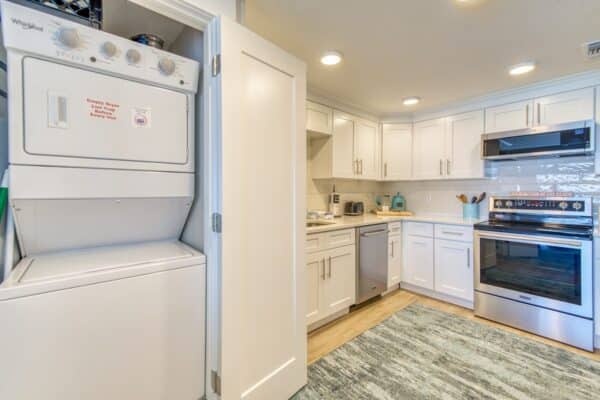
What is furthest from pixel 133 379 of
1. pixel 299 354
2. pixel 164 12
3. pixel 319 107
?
pixel 319 107

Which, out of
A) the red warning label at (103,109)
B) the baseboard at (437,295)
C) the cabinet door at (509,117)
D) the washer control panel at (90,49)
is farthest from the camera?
the baseboard at (437,295)

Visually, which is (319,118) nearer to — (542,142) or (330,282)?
(330,282)

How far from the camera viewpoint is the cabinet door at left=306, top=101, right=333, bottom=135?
2.73 meters

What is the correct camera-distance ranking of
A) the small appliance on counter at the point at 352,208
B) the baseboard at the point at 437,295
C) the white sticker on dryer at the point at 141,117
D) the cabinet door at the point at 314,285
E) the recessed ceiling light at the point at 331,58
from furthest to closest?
the small appliance on counter at the point at 352,208, the baseboard at the point at 437,295, the cabinet door at the point at 314,285, the recessed ceiling light at the point at 331,58, the white sticker on dryer at the point at 141,117

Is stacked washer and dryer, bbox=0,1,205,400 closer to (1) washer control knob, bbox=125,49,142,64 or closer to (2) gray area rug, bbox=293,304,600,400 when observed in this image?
(1) washer control knob, bbox=125,49,142,64

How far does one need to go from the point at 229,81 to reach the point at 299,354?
61.6 inches

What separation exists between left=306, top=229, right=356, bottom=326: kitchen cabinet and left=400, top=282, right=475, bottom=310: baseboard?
3.40 ft

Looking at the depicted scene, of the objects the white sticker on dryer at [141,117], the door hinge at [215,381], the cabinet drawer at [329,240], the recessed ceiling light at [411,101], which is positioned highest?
the recessed ceiling light at [411,101]

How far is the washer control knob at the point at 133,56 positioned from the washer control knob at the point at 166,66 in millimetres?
85

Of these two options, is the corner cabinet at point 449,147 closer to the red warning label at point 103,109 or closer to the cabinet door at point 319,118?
the cabinet door at point 319,118

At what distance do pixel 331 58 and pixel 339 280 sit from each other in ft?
6.22

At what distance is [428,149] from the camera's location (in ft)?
11.2

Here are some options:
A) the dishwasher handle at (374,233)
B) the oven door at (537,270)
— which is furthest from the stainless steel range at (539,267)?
the dishwasher handle at (374,233)

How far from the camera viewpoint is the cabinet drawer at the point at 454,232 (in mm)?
2760
